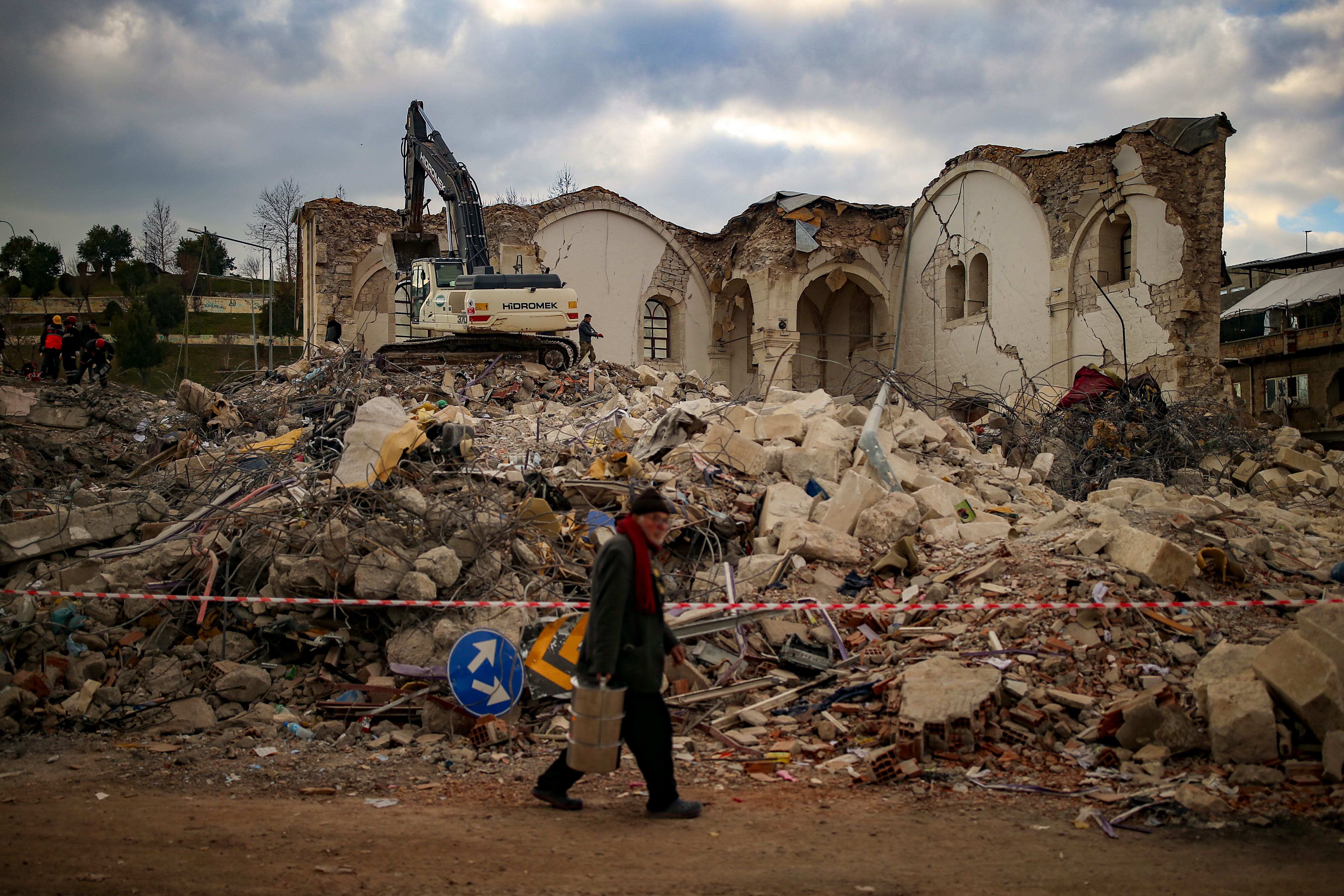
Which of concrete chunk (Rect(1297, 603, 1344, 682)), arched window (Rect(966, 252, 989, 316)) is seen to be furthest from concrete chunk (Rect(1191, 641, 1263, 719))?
arched window (Rect(966, 252, 989, 316))

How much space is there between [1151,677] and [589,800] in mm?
3024

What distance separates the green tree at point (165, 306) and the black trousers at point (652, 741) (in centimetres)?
3267

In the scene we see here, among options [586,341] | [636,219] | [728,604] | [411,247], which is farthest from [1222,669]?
[636,219]

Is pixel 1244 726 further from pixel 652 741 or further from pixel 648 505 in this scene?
pixel 648 505

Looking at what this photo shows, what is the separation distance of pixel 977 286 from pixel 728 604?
1520 cm

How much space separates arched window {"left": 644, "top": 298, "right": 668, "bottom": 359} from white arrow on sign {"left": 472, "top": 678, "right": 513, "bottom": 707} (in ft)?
58.2

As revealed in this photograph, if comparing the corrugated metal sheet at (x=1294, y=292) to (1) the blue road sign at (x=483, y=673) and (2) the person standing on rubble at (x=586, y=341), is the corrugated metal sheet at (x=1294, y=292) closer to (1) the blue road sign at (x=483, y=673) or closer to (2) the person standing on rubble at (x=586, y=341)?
(2) the person standing on rubble at (x=586, y=341)

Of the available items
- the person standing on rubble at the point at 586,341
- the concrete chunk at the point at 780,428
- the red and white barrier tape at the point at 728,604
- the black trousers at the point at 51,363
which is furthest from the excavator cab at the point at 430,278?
the red and white barrier tape at the point at 728,604

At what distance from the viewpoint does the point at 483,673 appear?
4402 millimetres

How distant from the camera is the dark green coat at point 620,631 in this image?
3.34m

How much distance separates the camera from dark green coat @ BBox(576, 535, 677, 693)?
10.9 feet

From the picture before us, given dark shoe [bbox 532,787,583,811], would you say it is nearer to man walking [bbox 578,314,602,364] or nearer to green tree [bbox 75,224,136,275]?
man walking [bbox 578,314,602,364]

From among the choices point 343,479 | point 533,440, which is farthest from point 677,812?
point 533,440

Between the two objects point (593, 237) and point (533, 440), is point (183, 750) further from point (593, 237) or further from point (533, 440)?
point (593, 237)
